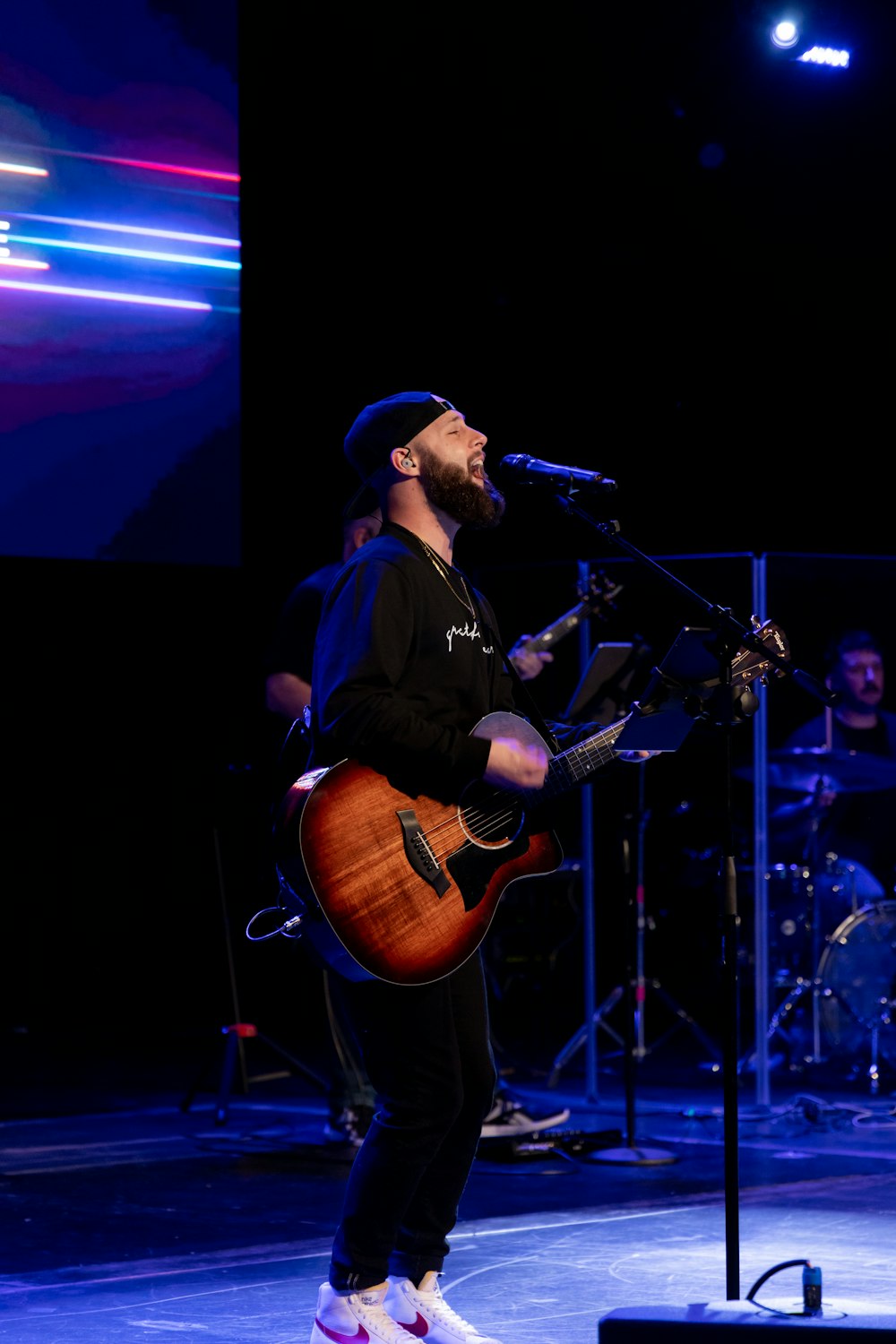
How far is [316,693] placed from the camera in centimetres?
369

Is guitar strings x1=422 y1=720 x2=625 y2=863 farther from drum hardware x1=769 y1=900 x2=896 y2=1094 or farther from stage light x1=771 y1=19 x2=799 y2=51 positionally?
stage light x1=771 y1=19 x2=799 y2=51

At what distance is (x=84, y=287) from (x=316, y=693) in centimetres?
427

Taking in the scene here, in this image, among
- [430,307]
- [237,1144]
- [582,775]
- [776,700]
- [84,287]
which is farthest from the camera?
[430,307]

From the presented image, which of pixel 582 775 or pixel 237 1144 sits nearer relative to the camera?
pixel 582 775

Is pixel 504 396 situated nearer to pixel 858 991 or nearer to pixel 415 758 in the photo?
pixel 858 991

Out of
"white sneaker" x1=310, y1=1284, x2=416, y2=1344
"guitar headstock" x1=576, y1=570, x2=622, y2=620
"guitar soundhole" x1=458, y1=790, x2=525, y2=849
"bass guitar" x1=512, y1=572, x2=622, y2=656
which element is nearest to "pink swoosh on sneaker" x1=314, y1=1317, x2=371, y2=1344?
"white sneaker" x1=310, y1=1284, x2=416, y2=1344

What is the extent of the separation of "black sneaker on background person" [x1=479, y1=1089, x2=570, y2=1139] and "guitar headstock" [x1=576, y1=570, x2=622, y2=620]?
69.3 inches

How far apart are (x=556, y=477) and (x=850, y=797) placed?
4789mm

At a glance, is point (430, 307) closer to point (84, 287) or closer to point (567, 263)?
point (567, 263)

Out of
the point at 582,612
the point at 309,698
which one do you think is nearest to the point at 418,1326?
the point at 309,698

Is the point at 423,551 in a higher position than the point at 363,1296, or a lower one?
higher

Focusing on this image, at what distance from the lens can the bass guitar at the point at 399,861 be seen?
351 centimetres

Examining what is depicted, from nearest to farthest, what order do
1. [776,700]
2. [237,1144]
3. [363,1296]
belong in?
[363,1296]
[237,1144]
[776,700]

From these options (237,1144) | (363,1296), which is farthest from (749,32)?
(363,1296)
